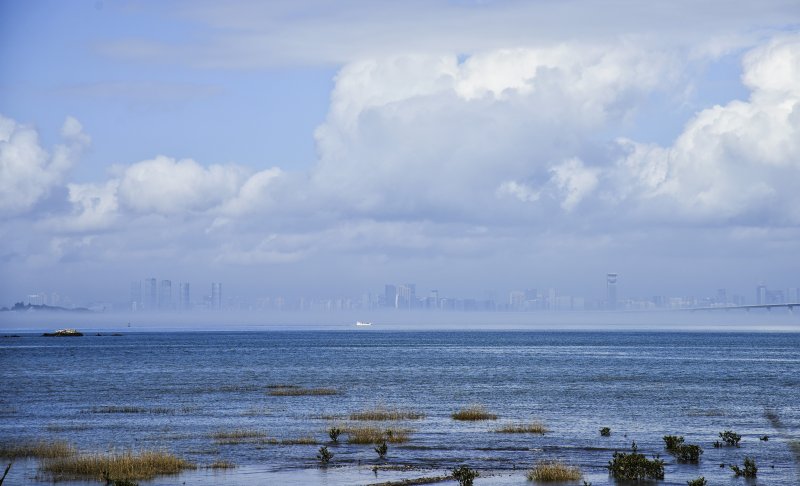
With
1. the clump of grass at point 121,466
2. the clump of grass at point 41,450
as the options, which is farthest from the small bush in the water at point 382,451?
the clump of grass at point 41,450

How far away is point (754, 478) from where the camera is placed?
37969 mm

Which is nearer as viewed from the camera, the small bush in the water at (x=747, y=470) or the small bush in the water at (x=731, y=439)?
the small bush in the water at (x=747, y=470)

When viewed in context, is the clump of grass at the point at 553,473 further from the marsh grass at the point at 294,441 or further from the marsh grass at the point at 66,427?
the marsh grass at the point at 66,427

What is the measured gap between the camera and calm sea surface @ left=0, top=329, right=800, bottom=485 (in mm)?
41250

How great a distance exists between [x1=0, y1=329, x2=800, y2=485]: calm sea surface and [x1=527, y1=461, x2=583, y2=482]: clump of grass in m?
0.61

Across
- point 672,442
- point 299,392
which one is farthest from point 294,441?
point 299,392

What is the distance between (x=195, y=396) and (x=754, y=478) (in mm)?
49012

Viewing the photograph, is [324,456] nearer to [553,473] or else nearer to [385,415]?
[553,473]

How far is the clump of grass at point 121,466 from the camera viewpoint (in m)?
39.0

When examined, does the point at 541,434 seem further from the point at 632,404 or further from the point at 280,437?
the point at 632,404

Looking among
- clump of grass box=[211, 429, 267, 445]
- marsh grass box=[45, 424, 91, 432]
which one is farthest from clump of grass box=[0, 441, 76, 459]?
marsh grass box=[45, 424, 91, 432]

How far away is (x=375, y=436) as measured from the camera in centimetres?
4906

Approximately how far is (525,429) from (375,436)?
353 inches

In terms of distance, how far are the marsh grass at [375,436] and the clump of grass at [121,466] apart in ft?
32.1
